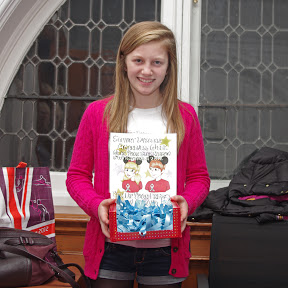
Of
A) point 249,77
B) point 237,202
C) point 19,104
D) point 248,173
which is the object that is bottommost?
point 237,202

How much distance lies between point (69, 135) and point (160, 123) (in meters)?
1.18

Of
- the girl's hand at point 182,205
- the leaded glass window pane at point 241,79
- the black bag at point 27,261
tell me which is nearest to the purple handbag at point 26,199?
the black bag at point 27,261

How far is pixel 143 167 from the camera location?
1.01 meters

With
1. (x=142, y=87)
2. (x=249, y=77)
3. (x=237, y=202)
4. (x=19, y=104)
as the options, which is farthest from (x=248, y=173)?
(x=19, y=104)

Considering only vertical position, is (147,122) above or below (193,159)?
above

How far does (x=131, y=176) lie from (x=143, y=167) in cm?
4

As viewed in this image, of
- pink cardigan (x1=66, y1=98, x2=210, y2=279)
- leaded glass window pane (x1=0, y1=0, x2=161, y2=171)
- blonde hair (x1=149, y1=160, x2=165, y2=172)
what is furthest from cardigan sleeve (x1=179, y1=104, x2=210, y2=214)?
leaded glass window pane (x1=0, y1=0, x2=161, y2=171)

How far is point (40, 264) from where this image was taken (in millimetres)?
1267

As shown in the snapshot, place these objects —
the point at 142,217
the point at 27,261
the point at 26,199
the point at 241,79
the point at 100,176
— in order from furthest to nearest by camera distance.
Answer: the point at 241,79
the point at 26,199
the point at 27,261
the point at 100,176
the point at 142,217

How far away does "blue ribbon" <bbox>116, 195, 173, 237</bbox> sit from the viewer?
95 centimetres

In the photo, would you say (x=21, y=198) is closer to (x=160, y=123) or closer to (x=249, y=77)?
(x=160, y=123)

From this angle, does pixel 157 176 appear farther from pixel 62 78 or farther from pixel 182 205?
pixel 62 78

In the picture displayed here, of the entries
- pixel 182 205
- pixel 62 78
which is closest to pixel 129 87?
pixel 182 205

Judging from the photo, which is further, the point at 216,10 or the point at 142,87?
the point at 216,10
